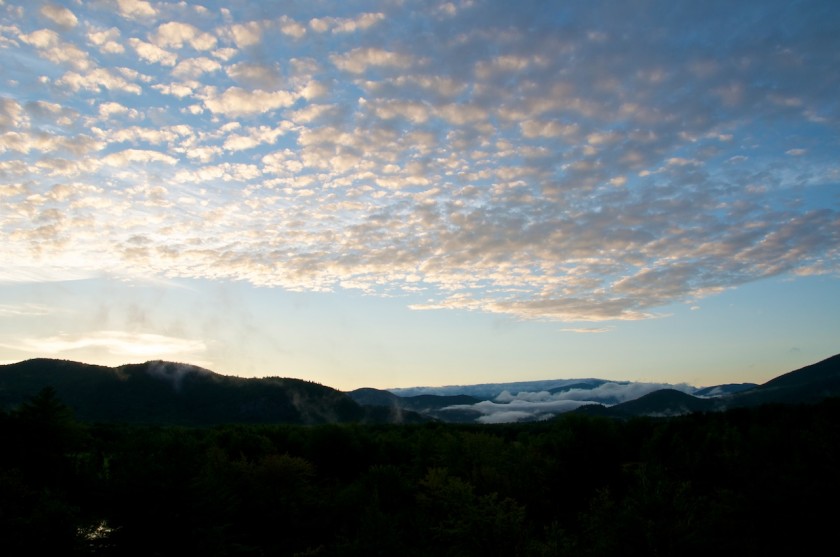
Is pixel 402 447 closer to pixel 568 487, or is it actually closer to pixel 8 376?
pixel 568 487

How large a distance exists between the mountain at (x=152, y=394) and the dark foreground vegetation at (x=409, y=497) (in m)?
106

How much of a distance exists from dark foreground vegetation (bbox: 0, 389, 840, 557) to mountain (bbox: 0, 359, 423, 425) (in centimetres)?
10585

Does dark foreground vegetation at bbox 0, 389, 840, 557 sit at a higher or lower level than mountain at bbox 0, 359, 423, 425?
lower

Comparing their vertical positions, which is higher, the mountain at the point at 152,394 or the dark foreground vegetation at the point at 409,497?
the mountain at the point at 152,394

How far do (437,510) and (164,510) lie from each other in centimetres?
2112

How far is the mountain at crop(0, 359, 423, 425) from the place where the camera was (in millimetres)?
164500

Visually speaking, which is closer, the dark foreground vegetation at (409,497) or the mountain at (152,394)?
the dark foreground vegetation at (409,497)

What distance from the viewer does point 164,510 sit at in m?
24.5

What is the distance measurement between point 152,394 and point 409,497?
161 m

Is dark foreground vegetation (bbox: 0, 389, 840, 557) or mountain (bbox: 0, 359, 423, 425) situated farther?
mountain (bbox: 0, 359, 423, 425)

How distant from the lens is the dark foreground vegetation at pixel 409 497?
2164cm

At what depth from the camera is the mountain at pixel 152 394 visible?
540 feet

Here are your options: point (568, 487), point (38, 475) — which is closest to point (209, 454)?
point (38, 475)

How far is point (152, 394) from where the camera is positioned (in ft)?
601
